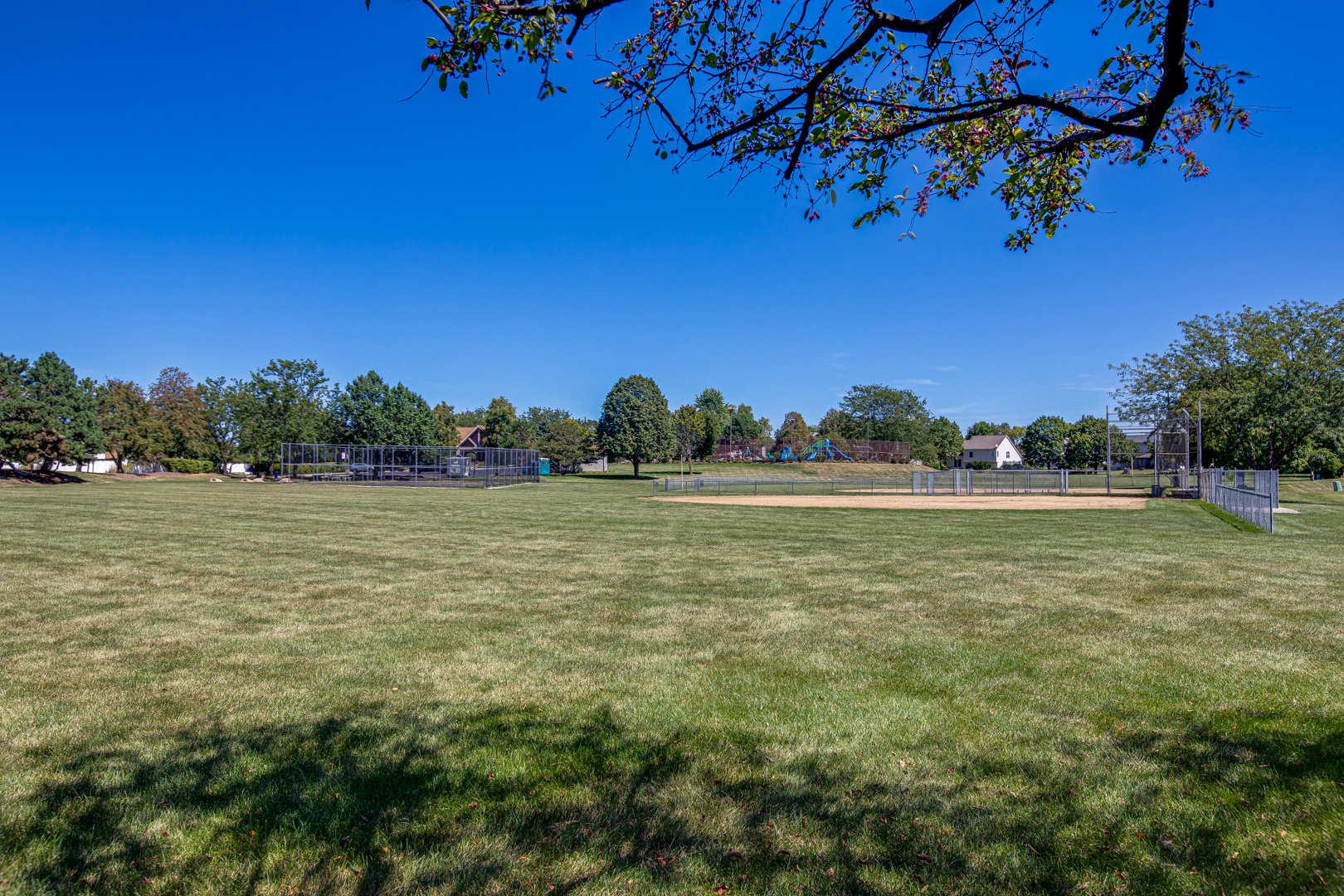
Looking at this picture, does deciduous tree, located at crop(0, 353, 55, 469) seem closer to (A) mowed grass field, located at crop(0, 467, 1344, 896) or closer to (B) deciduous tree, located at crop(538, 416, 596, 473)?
(A) mowed grass field, located at crop(0, 467, 1344, 896)

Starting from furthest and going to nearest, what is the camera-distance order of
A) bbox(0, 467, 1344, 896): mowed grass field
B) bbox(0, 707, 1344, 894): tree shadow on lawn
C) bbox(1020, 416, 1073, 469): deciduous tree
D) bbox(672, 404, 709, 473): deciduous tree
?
bbox(1020, 416, 1073, 469): deciduous tree, bbox(672, 404, 709, 473): deciduous tree, bbox(0, 467, 1344, 896): mowed grass field, bbox(0, 707, 1344, 894): tree shadow on lawn

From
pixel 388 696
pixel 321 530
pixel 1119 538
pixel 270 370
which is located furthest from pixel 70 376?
pixel 1119 538

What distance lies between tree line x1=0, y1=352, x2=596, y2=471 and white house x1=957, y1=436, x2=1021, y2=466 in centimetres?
9024

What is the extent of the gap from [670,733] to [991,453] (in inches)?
4997

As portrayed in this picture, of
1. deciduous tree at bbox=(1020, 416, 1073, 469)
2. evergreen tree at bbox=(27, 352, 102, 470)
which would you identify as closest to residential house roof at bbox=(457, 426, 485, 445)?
evergreen tree at bbox=(27, 352, 102, 470)

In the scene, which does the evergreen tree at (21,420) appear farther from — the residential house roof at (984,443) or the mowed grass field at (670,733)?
the residential house roof at (984,443)

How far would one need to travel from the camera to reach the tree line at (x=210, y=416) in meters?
42.5

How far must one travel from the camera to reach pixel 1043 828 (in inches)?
132

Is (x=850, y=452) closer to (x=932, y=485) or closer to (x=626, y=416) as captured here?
(x=626, y=416)

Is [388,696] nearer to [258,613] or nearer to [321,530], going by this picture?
[258,613]

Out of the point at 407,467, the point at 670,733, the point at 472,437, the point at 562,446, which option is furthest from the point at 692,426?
the point at 670,733

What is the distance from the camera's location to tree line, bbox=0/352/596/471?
4250 cm

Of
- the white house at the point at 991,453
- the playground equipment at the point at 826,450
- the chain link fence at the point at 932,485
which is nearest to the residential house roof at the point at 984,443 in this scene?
the white house at the point at 991,453

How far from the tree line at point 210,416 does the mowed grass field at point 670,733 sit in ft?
144
